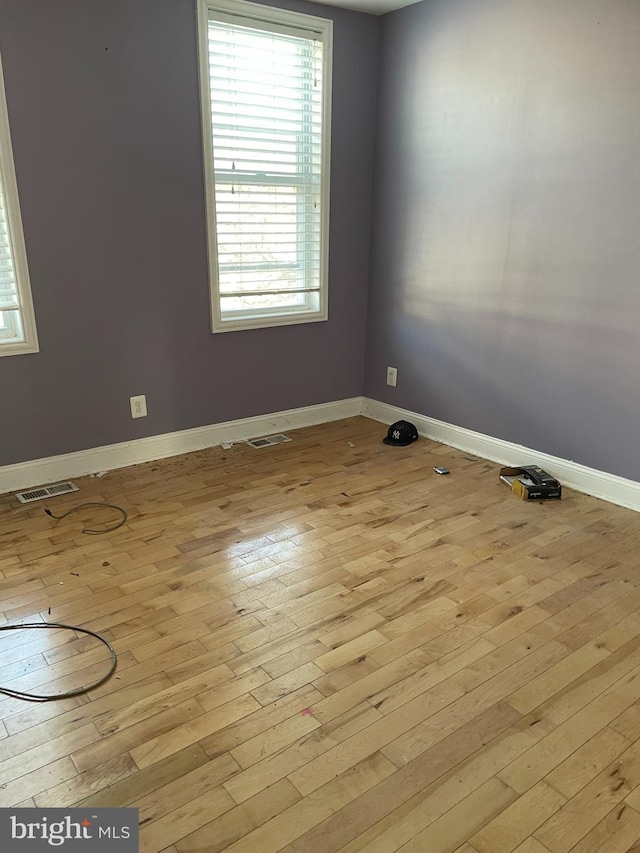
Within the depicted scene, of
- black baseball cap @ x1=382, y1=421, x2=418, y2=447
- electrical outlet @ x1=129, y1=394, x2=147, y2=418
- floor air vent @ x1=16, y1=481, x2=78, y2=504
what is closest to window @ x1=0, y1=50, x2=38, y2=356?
electrical outlet @ x1=129, y1=394, x2=147, y2=418

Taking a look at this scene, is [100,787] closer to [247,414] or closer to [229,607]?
[229,607]

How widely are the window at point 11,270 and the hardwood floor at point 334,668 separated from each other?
2.62ft

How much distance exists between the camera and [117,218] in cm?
329

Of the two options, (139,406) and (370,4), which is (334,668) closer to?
(139,406)

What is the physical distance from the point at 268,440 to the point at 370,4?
8.52 ft

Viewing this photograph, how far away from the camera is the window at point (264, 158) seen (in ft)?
11.3

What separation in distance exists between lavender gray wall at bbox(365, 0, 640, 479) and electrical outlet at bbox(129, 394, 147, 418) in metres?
1.68

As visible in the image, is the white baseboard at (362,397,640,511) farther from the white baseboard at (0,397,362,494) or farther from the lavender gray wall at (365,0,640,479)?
the white baseboard at (0,397,362,494)

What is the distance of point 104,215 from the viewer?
10.7ft

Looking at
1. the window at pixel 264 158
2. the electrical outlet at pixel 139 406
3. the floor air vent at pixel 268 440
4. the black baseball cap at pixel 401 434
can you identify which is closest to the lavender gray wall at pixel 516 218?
the black baseball cap at pixel 401 434

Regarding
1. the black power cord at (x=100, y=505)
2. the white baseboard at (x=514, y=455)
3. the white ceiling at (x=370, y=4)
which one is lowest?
the black power cord at (x=100, y=505)

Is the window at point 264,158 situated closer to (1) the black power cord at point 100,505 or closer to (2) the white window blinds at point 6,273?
(2) the white window blinds at point 6,273

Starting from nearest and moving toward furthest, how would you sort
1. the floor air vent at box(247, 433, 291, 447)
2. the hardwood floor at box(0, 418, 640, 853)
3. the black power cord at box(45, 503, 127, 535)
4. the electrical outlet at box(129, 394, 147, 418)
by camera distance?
1. the hardwood floor at box(0, 418, 640, 853)
2. the black power cord at box(45, 503, 127, 535)
3. the electrical outlet at box(129, 394, 147, 418)
4. the floor air vent at box(247, 433, 291, 447)

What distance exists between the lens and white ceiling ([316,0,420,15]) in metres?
3.65
